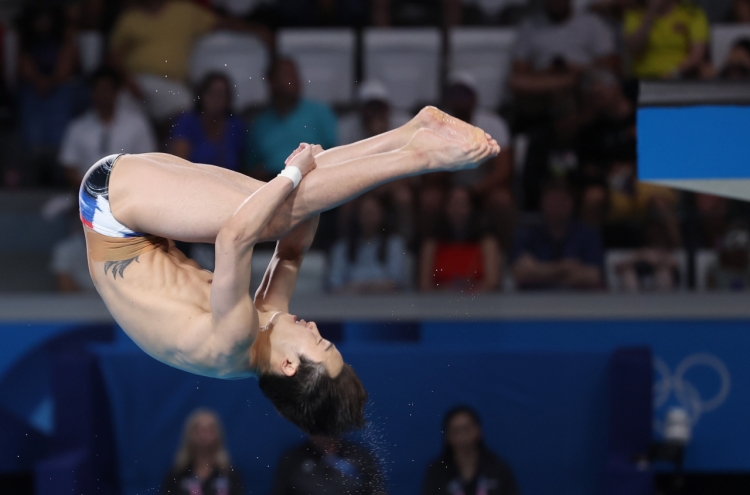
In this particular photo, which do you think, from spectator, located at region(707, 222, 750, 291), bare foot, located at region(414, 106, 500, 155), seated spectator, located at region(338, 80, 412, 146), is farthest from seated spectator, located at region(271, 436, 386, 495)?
spectator, located at region(707, 222, 750, 291)

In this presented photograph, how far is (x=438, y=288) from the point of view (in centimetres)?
600

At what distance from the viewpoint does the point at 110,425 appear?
5945 mm

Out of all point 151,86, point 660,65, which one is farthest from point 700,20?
point 151,86

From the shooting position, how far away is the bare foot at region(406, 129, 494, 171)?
348cm

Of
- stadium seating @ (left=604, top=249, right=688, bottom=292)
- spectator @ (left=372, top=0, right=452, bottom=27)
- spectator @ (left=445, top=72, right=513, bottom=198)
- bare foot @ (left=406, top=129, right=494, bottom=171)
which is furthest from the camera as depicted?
spectator @ (left=372, top=0, right=452, bottom=27)

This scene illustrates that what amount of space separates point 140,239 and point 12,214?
9.80ft

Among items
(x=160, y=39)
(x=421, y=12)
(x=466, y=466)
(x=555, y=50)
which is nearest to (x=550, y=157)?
(x=555, y=50)

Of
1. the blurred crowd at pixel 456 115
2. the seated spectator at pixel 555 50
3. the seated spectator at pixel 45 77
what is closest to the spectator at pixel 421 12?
the blurred crowd at pixel 456 115

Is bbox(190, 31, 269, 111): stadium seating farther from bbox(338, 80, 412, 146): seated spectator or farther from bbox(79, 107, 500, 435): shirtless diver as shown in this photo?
bbox(79, 107, 500, 435): shirtless diver

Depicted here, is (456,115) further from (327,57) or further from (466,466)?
(466,466)

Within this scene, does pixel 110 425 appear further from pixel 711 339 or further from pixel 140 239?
pixel 711 339

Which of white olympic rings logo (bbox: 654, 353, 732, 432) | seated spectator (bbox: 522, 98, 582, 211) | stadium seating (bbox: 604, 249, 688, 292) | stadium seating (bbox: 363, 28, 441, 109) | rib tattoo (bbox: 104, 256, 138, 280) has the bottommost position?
white olympic rings logo (bbox: 654, 353, 732, 432)

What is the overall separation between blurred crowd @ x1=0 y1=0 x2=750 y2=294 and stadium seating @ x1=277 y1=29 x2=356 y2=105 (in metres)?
0.12

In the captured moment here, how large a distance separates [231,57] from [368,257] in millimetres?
2002
